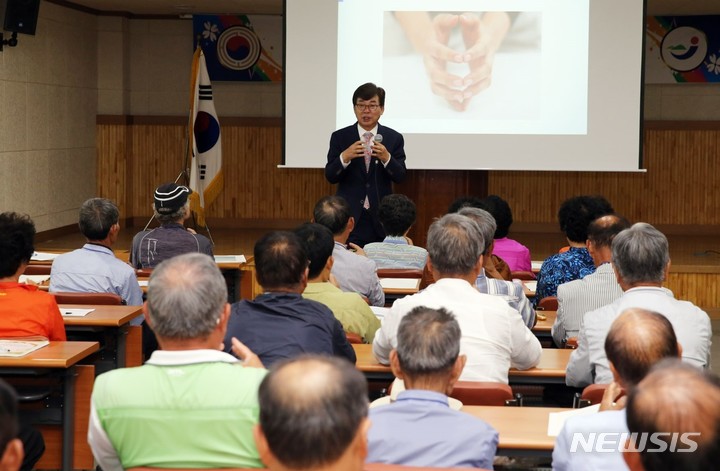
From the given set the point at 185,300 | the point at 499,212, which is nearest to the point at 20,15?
the point at 499,212

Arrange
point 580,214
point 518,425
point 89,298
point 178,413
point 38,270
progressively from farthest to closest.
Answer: point 38,270 < point 580,214 < point 89,298 < point 518,425 < point 178,413

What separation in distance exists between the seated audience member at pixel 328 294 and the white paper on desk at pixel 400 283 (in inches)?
43.2

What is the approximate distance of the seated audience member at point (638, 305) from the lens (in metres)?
3.32

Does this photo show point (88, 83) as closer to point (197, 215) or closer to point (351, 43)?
point (197, 215)

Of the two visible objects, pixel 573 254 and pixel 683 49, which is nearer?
pixel 573 254

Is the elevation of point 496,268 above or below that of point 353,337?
above

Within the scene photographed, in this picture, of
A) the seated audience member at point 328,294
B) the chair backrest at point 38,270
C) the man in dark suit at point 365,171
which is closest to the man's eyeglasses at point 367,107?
the man in dark suit at point 365,171

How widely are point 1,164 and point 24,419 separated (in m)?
6.63

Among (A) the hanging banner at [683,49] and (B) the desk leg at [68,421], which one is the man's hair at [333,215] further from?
(A) the hanging banner at [683,49]

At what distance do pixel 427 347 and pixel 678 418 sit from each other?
99 cm

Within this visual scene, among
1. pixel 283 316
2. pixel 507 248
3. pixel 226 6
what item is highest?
pixel 226 6

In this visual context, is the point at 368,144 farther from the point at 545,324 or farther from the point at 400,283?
the point at 545,324

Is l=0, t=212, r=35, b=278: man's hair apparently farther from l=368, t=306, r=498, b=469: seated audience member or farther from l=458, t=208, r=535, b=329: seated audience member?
l=368, t=306, r=498, b=469: seated audience member

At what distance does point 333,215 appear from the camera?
5203mm
